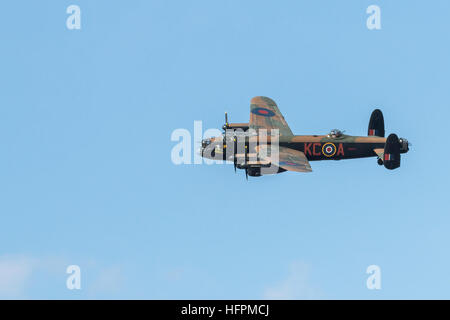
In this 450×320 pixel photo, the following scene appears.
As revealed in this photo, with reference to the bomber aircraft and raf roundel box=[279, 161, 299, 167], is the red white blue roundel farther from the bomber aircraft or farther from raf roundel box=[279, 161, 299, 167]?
raf roundel box=[279, 161, 299, 167]

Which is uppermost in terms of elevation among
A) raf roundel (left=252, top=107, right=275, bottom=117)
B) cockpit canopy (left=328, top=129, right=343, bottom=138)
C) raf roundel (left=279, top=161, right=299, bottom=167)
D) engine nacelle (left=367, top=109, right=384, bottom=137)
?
raf roundel (left=252, top=107, right=275, bottom=117)

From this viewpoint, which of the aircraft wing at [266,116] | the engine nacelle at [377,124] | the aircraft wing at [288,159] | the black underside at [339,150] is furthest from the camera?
the engine nacelle at [377,124]

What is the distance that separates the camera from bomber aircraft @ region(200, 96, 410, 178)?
63.4 meters

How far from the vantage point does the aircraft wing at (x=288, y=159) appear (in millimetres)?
61469

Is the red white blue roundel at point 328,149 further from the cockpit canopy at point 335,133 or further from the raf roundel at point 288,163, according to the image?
the raf roundel at point 288,163

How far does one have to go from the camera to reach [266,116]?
70.1 meters

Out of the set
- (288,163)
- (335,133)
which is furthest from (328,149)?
(288,163)

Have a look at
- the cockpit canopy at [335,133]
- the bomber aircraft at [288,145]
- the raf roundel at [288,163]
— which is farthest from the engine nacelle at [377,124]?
the raf roundel at [288,163]

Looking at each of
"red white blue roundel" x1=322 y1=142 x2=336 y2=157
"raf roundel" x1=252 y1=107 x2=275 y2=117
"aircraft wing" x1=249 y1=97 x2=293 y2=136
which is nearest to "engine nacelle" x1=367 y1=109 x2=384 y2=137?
"red white blue roundel" x1=322 y1=142 x2=336 y2=157

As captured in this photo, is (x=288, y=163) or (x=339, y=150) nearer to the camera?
(x=288, y=163)

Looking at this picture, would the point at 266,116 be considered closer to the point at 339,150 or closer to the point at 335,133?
the point at 335,133

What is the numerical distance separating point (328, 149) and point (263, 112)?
6787mm

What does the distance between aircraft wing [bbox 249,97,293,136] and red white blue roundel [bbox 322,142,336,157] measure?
2.99m
